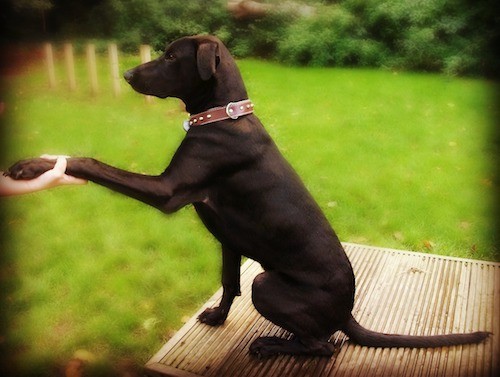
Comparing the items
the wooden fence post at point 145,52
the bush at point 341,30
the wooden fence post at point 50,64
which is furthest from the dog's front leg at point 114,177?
the wooden fence post at point 50,64

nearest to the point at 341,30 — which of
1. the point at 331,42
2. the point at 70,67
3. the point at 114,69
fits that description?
the point at 331,42

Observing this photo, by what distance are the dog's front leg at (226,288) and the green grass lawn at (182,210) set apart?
1.15 feet

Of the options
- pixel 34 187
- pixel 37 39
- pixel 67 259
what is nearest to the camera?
pixel 34 187

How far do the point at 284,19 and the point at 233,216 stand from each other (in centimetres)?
458

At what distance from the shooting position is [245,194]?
2.21 meters

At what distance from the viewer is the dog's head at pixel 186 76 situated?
7.00 feet

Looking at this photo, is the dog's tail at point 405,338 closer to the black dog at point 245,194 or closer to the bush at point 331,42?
the black dog at point 245,194

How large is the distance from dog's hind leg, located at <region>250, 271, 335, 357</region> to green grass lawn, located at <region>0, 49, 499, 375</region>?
2.60ft

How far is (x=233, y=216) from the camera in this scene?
2242mm

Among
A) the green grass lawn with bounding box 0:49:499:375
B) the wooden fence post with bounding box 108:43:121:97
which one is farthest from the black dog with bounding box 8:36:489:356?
the wooden fence post with bounding box 108:43:121:97

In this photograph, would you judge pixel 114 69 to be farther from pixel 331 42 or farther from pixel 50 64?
pixel 331 42

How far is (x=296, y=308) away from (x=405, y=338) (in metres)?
0.55

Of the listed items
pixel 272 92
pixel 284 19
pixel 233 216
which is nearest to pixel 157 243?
pixel 233 216

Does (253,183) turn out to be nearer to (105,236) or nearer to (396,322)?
(396,322)
